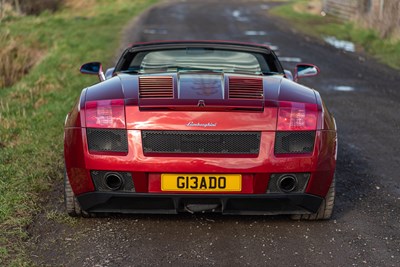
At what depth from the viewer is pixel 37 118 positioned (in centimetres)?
830

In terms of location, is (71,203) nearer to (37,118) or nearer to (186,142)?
(186,142)

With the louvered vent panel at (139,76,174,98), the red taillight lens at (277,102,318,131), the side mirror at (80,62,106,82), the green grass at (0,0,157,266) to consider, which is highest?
the louvered vent panel at (139,76,174,98)

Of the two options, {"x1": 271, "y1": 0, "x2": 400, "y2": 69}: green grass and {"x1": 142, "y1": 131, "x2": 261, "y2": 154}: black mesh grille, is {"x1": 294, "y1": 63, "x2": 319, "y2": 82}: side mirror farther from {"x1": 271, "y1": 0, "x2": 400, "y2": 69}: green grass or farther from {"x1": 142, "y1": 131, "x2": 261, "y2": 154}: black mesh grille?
{"x1": 271, "y1": 0, "x2": 400, "y2": 69}: green grass

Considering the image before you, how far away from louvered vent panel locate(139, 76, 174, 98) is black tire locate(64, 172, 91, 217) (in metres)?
0.78

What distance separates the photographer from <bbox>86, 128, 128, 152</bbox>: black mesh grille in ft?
14.2

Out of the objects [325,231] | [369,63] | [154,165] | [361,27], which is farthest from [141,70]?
[361,27]

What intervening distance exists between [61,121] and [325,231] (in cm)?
423

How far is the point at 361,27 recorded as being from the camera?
20656 mm

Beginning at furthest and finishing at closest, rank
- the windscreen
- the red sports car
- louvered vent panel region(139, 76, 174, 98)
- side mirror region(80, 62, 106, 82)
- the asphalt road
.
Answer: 1. side mirror region(80, 62, 106, 82)
2. the windscreen
3. louvered vent panel region(139, 76, 174, 98)
4. the red sports car
5. the asphalt road

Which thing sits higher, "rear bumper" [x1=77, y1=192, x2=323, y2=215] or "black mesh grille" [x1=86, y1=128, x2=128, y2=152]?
"black mesh grille" [x1=86, y1=128, x2=128, y2=152]

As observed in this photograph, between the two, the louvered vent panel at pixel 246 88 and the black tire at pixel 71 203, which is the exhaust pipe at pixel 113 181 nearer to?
the black tire at pixel 71 203

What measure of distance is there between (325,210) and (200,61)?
5.92 feet

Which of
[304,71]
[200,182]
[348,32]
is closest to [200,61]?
[304,71]

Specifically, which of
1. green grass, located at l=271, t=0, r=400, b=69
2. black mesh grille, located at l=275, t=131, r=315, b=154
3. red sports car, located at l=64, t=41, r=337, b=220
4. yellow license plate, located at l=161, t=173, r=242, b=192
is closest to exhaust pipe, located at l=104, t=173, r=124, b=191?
red sports car, located at l=64, t=41, r=337, b=220
